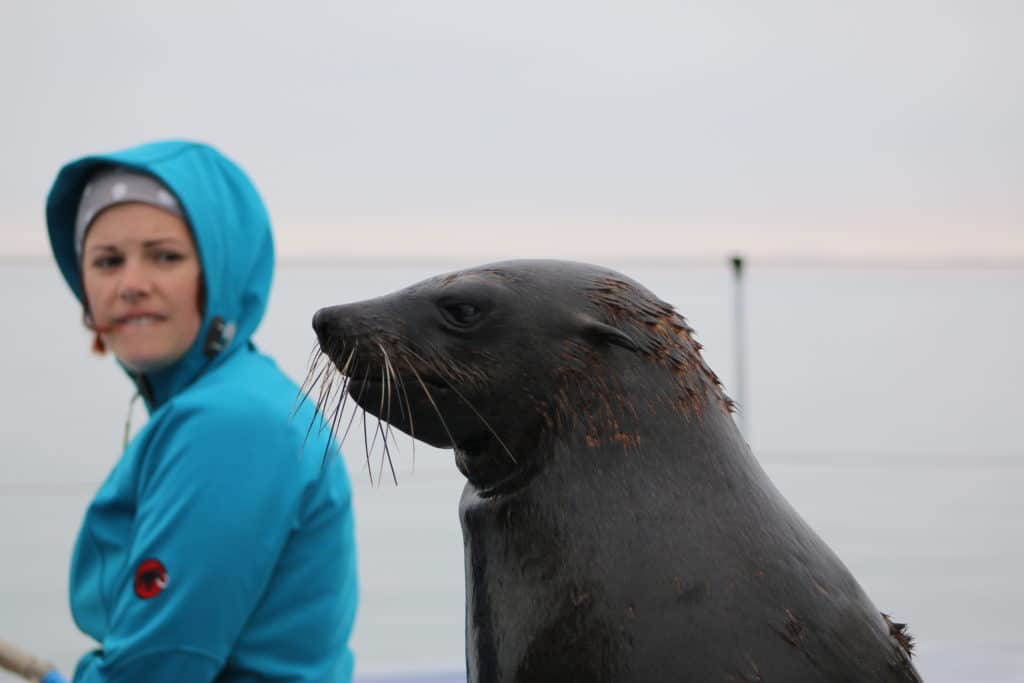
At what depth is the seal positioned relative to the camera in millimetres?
906

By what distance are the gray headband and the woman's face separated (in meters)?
0.01

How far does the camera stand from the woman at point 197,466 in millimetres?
1953

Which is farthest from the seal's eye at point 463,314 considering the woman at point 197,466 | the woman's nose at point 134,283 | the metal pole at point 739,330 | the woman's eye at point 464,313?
the metal pole at point 739,330

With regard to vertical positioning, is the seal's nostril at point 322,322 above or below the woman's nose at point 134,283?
above

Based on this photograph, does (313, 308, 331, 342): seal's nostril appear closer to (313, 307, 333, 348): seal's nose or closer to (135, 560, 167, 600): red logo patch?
(313, 307, 333, 348): seal's nose

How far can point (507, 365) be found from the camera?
95cm

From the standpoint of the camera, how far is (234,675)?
2.05 metres

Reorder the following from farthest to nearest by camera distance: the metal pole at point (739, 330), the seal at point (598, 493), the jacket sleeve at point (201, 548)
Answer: the metal pole at point (739, 330) < the jacket sleeve at point (201, 548) < the seal at point (598, 493)

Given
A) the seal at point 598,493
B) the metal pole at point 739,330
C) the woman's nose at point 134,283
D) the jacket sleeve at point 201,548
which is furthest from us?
the metal pole at point 739,330

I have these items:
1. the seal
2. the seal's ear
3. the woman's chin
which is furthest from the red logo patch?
the seal's ear

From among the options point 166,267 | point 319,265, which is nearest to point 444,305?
point 166,267

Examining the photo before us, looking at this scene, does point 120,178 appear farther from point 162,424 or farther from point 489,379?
point 489,379

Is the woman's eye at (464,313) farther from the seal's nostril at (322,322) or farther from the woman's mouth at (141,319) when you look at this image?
the woman's mouth at (141,319)

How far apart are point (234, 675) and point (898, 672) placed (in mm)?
1337
